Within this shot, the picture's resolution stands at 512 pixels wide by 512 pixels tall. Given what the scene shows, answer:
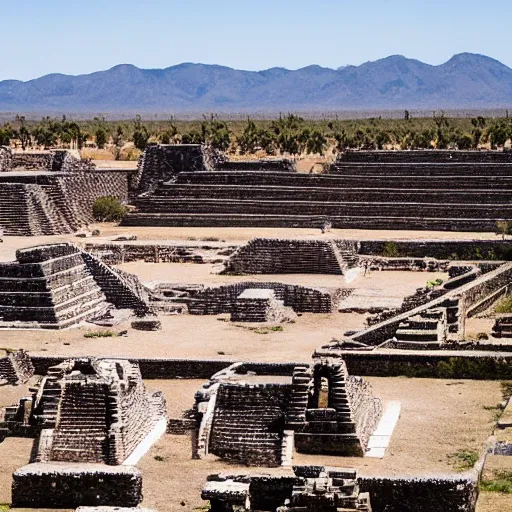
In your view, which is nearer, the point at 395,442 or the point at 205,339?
the point at 395,442

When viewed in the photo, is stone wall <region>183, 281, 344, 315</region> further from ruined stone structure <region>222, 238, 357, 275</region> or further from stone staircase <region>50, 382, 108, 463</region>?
stone staircase <region>50, 382, 108, 463</region>

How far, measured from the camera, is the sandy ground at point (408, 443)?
21.8m

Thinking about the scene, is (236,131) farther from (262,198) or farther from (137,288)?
(137,288)

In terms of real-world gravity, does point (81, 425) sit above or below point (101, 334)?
above

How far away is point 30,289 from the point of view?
38.0 m

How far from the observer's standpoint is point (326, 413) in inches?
946

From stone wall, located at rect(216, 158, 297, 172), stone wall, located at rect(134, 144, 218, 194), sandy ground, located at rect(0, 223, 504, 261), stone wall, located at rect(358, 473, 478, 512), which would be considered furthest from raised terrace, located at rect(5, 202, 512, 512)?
stone wall, located at rect(134, 144, 218, 194)

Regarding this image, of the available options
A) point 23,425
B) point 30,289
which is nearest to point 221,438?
point 23,425

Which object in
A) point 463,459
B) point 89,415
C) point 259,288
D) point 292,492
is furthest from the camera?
point 259,288

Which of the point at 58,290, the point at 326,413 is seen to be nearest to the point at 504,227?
the point at 58,290

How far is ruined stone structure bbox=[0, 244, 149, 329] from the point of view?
37.6 meters

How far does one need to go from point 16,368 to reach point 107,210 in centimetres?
3091

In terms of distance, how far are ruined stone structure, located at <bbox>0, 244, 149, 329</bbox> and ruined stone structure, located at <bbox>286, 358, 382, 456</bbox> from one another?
1393 cm

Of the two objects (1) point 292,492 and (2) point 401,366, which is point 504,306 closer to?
(2) point 401,366
